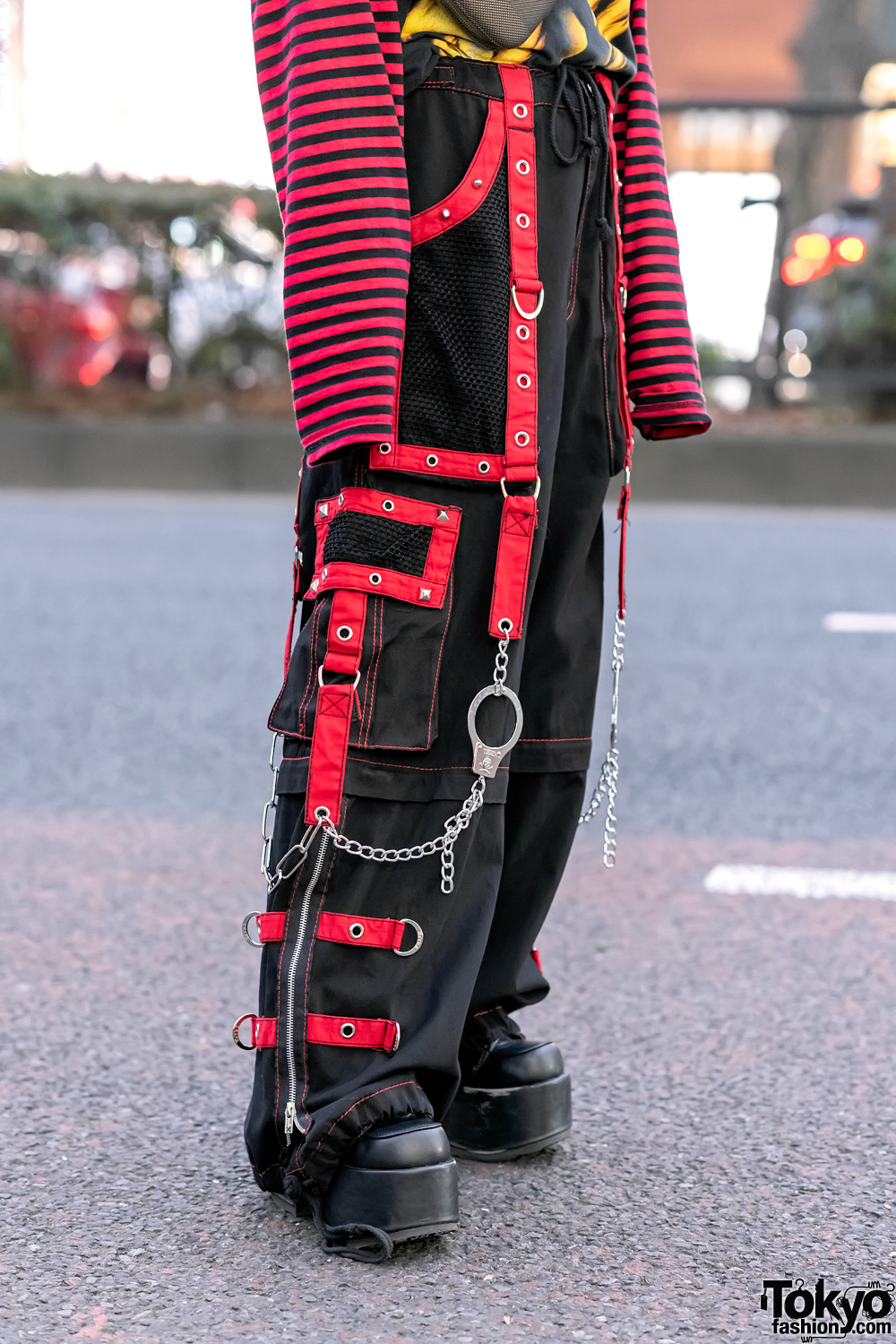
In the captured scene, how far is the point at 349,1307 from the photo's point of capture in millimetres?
1761

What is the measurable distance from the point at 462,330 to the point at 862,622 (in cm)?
448

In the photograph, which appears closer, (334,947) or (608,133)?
(334,947)

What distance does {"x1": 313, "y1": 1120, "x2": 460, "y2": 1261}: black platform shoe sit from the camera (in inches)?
72.7

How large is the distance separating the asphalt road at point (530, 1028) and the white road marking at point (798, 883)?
5 centimetres

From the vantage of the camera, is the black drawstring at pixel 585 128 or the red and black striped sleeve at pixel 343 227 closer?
the red and black striped sleeve at pixel 343 227

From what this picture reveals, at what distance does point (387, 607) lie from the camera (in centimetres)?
186

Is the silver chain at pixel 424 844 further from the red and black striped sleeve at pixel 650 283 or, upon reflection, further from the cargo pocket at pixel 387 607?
the red and black striped sleeve at pixel 650 283

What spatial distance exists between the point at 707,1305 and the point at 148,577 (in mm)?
5375

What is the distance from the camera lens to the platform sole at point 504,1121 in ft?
6.98

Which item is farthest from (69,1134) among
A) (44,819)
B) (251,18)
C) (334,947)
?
(44,819)

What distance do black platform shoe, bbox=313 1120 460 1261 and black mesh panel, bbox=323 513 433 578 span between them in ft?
2.01

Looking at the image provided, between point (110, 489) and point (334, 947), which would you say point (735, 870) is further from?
point (110, 489)

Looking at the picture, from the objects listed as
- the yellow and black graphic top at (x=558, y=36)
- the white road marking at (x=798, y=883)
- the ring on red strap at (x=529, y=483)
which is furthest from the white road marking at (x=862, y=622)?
the ring on red strap at (x=529, y=483)

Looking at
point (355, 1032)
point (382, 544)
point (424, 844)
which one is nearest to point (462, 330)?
point (382, 544)
